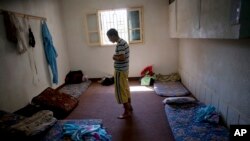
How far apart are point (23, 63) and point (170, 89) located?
2854 mm

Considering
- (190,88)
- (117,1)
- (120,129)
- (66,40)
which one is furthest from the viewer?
(66,40)

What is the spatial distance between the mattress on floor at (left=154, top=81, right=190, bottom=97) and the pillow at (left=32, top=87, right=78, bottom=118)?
1736mm

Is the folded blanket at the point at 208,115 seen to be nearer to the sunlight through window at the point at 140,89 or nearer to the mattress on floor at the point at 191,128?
the mattress on floor at the point at 191,128

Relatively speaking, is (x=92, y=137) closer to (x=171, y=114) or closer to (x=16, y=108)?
(x=171, y=114)

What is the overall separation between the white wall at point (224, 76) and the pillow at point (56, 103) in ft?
7.41

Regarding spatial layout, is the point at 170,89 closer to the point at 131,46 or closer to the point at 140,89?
the point at 140,89

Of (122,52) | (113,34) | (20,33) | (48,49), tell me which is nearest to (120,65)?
(122,52)

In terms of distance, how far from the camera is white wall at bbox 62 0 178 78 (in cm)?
421

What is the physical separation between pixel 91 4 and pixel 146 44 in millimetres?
1756

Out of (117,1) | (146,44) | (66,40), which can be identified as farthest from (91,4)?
(146,44)

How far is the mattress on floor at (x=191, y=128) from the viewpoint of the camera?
1.83m

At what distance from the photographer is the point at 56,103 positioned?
2.75 m

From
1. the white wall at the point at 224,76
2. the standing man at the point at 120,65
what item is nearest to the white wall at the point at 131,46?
the white wall at the point at 224,76

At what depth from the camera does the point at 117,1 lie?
419 cm
